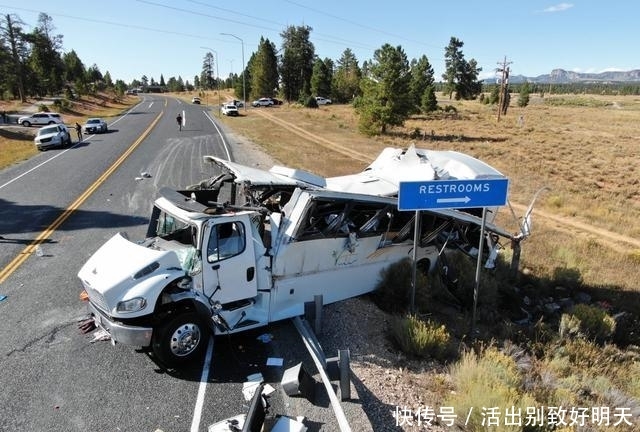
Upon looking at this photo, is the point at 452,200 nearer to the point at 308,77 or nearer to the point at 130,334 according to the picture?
the point at 130,334

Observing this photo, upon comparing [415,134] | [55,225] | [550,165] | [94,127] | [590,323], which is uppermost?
[94,127]

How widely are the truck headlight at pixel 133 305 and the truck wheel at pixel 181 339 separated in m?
0.47

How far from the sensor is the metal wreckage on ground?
6.93m

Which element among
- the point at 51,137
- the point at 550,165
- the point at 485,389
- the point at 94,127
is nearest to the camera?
the point at 485,389

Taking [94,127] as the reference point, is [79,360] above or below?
below

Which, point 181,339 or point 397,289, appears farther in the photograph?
point 397,289

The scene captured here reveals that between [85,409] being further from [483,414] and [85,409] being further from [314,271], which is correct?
[483,414]

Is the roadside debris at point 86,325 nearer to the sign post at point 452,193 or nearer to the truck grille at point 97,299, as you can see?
the truck grille at point 97,299

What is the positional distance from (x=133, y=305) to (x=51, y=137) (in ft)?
97.8

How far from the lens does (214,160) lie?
978 cm

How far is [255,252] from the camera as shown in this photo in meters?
7.85

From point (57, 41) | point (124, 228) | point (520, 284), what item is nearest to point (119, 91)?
point (57, 41)

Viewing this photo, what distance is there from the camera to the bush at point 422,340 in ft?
25.0

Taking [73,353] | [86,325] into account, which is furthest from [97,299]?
[86,325]
